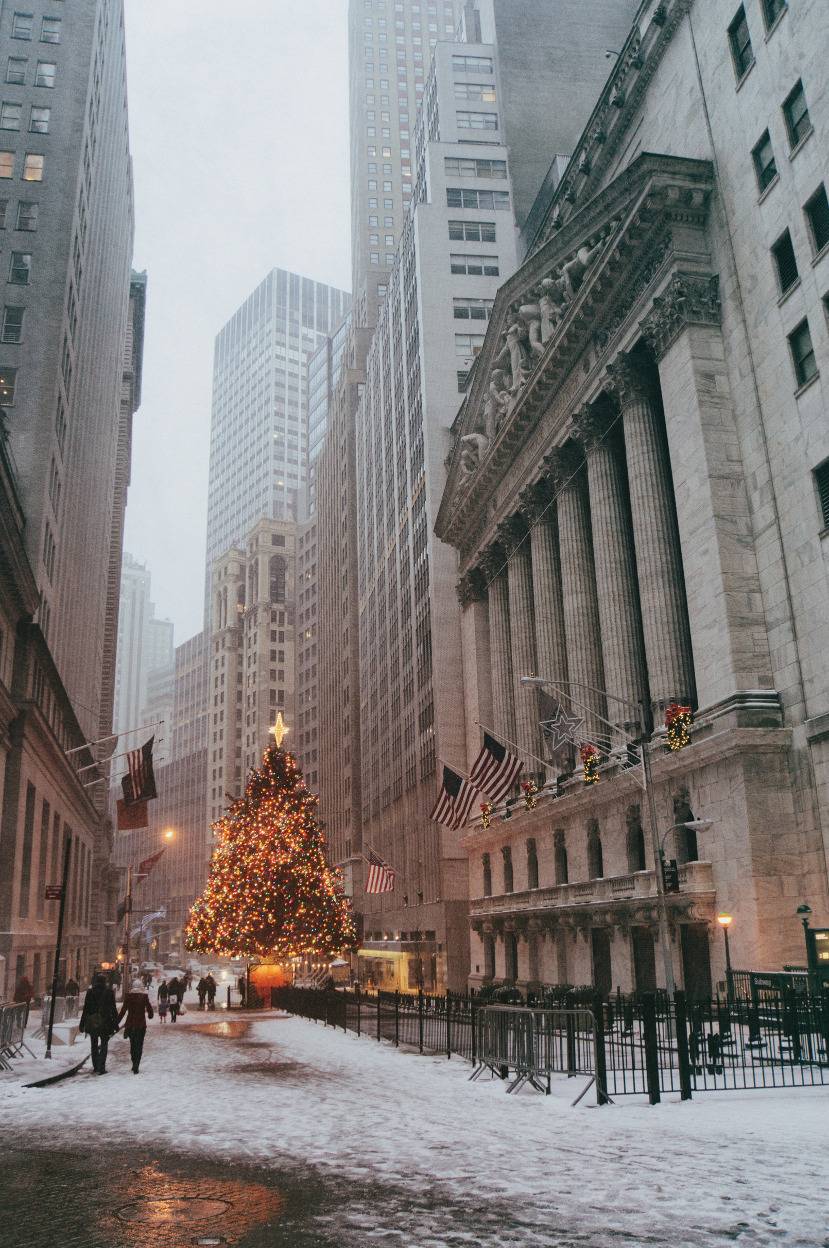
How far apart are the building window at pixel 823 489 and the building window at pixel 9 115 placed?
51.6 meters

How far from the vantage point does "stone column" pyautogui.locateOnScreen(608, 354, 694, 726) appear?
39.3 m

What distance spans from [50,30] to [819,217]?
173 ft

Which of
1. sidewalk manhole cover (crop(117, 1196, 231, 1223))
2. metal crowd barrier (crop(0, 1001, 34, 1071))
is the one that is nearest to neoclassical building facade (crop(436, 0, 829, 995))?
metal crowd barrier (crop(0, 1001, 34, 1071))

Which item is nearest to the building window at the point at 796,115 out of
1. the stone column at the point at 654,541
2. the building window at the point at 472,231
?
the stone column at the point at 654,541

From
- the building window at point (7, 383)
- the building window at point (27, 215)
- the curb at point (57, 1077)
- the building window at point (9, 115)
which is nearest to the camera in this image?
the curb at point (57, 1077)

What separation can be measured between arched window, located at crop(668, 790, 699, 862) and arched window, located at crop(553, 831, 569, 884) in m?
12.6

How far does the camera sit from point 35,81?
6159 centimetres

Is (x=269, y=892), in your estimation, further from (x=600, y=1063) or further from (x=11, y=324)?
(x=600, y=1063)

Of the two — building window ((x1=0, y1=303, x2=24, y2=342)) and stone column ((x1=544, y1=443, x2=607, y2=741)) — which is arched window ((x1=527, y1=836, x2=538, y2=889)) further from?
building window ((x1=0, y1=303, x2=24, y2=342))

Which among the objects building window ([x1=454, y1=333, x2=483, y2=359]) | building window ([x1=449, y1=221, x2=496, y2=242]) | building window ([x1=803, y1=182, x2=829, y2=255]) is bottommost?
building window ([x1=803, y1=182, x2=829, y2=255])

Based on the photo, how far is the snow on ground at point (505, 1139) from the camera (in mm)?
8781

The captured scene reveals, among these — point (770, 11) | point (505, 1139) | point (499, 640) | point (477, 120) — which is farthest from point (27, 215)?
point (505, 1139)

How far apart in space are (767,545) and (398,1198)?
95.4ft

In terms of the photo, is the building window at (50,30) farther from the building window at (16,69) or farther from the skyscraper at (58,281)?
the building window at (16,69)
